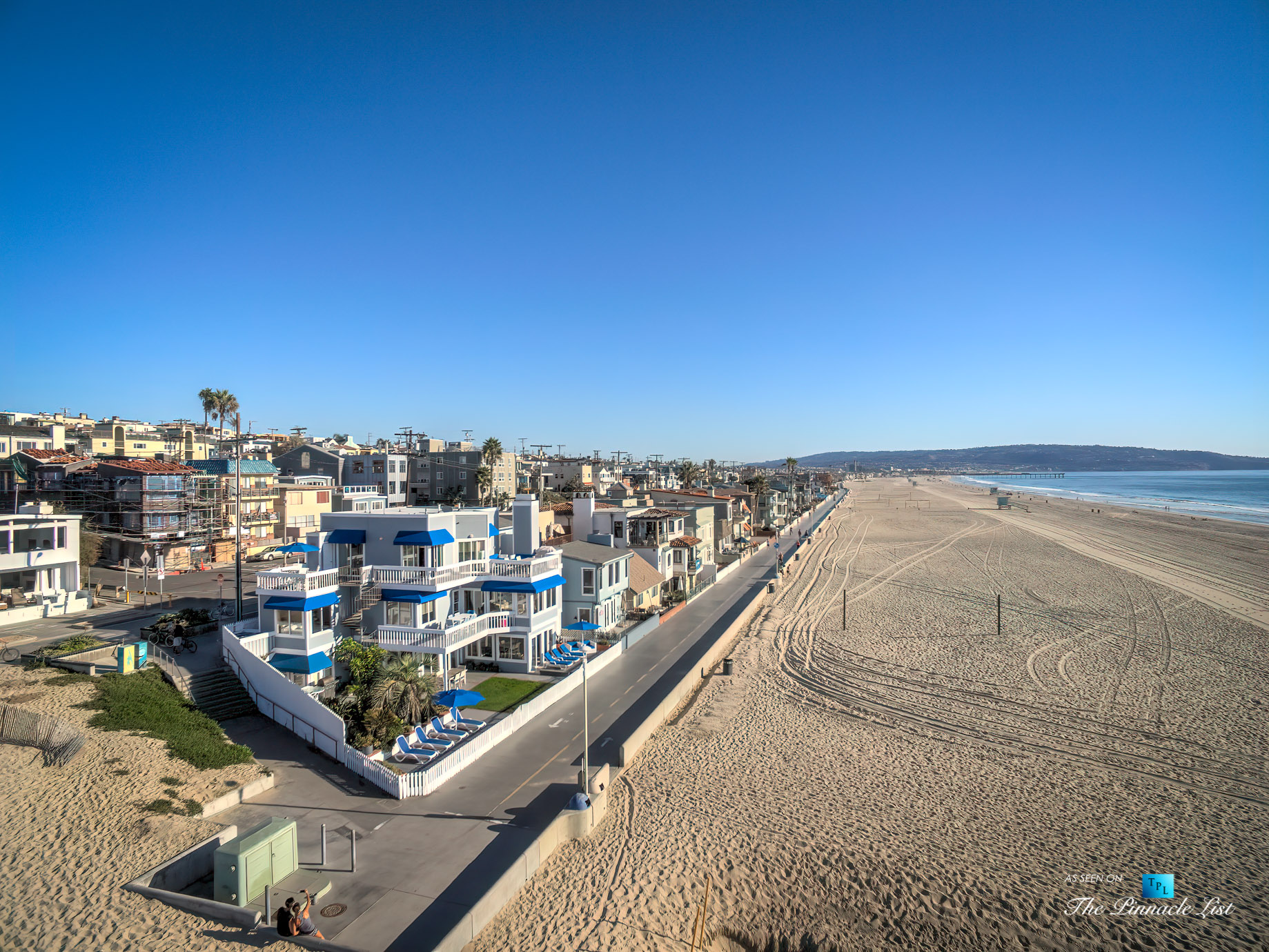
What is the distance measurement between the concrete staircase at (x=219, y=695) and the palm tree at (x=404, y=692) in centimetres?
458

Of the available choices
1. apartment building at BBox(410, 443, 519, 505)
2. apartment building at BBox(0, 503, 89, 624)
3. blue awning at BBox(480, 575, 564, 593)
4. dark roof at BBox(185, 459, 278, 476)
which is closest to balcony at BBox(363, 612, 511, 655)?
blue awning at BBox(480, 575, 564, 593)

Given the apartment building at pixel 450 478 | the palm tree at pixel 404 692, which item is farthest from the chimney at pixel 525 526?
the apartment building at pixel 450 478

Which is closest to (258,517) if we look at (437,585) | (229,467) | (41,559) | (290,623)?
(229,467)

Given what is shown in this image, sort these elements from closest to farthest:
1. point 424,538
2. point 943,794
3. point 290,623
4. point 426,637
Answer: point 943,794 → point 290,623 → point 426,637 → point 424,538

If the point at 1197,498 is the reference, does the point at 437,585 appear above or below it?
above

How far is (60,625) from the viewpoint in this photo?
25.3 metres

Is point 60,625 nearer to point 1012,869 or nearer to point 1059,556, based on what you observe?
point 1012,869

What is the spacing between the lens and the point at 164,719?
17125 millimetres

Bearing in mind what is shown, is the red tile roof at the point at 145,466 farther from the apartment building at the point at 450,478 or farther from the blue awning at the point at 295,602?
the apartment building at the point at 450,478

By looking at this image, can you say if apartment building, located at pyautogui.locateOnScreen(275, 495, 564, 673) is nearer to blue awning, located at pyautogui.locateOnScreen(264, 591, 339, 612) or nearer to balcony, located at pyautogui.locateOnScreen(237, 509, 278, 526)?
blue awning, located at pyautogui.locateOnScreen(264, 591, 339, 612)

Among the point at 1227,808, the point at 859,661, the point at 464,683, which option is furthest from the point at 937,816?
the point at 464,683

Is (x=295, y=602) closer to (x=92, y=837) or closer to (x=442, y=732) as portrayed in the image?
(x=442, y=732)

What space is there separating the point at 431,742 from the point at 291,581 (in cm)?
726

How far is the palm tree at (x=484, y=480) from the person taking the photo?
7362 cm
